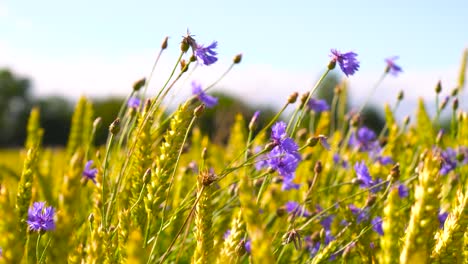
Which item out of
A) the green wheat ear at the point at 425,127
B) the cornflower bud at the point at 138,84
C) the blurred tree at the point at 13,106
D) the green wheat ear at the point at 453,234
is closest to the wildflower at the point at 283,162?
the cornflower bud at the point at 138,84

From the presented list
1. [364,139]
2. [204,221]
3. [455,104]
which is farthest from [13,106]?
[204,221]

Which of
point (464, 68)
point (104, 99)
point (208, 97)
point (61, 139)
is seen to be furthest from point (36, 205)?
point (61, 139)

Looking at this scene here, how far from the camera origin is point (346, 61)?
1.89 meters

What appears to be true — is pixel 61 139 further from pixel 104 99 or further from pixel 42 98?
pixel 42 98

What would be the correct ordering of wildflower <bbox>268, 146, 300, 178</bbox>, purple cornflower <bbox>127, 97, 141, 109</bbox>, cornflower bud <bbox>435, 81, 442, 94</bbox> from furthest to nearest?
cornflower bud <bbox>435, 81, 442, 94</bbox>, purple cornflower <bbox>127, 97, 141, 109</bbox>, wildflower <bbox>268, 146, 300, 178</bbox>

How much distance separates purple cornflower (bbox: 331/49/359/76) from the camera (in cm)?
188

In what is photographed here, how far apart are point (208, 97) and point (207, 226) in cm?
125

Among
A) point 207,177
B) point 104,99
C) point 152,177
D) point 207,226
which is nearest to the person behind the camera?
point 207,226

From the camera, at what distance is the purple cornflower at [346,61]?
1879mm

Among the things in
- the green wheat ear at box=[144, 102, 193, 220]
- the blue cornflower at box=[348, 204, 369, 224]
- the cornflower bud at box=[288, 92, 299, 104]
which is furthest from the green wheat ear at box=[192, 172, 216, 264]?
the blue cornflower at box=[348, 204, 369, 224]

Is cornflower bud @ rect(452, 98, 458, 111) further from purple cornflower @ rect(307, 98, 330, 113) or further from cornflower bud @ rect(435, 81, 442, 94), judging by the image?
purple cornflower @ rect(307, 98, 330, 113)

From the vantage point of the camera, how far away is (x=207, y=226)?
46.5 inches

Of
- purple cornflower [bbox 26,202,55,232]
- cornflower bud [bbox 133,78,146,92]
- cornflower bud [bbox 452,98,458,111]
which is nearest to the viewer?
purple cornflower [bbox 26,202,55,232]

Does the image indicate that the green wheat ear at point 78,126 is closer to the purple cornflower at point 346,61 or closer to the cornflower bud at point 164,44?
the cornflower bud at point 164,44
